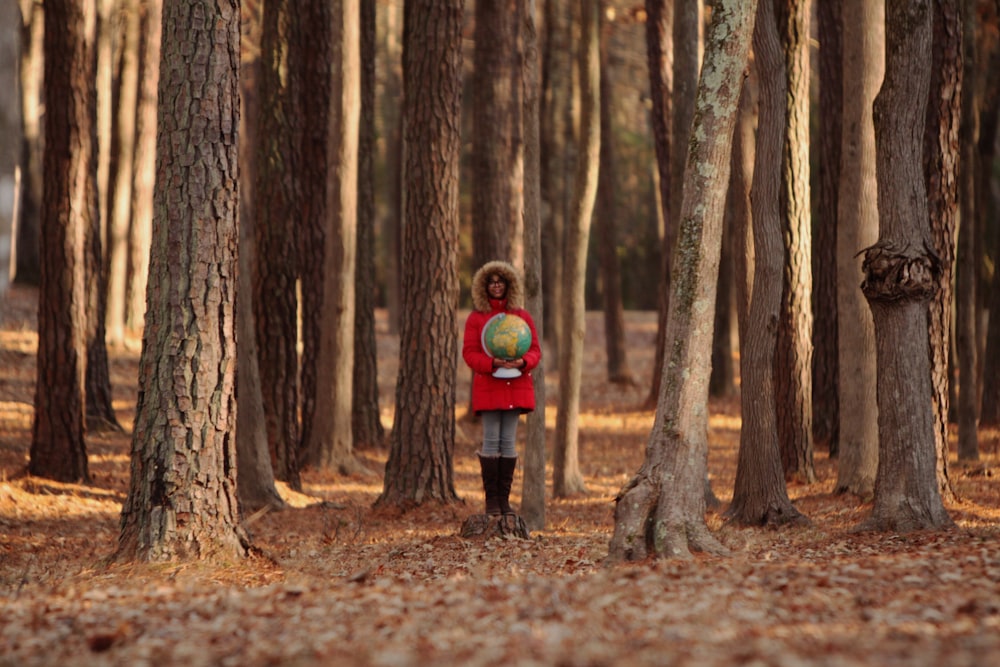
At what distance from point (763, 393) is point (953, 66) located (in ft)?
12.3

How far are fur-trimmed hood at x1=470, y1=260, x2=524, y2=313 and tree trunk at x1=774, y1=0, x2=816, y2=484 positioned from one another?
447 centimetres

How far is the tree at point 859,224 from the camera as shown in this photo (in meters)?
10.5

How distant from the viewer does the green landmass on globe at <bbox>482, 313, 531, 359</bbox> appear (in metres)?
8.46

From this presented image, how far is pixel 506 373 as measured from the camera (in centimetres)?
849

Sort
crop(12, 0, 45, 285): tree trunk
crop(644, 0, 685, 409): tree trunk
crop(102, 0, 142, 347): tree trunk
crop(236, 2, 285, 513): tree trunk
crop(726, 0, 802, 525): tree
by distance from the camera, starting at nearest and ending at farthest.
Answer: crop(726, 0, 802, 525): tree
crop(236, 2, 285, 513): tree trunk
crop(644, 0, 685, 409): tree trunk
crop(102, 0, 142, 347): tree trunk
crop(12, 0, 45, 285): tree trunk

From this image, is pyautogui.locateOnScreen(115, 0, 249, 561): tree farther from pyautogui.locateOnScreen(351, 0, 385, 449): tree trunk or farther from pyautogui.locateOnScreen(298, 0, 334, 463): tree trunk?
pyautogui.locateOnScreen(351, 0, 385, 449): tree trunk

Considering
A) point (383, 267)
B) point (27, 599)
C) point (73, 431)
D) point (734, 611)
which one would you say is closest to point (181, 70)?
point (27, 599)

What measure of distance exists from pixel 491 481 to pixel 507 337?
1200mm

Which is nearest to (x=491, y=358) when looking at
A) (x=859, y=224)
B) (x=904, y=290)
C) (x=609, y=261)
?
(x=904, y=290)

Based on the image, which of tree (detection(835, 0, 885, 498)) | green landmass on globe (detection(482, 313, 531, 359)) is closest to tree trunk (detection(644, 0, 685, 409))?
tree (detection(835, 0, 885, 498))

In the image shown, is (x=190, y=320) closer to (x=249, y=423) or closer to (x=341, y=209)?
(x=249, y=423)

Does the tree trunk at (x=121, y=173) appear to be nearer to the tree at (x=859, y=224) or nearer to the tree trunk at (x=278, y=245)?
the tree trunk at (x=278, y=245)

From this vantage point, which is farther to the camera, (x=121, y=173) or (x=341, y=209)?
(x=121, y=173)

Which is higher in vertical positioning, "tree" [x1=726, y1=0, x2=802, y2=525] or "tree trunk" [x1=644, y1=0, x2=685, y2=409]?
"tree trunk" [x1=644, y1=0, x2=685, y2=409]
